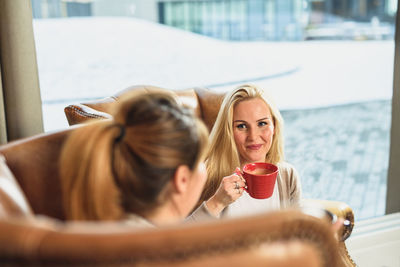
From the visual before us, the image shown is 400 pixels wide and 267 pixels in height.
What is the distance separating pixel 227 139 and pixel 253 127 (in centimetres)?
10

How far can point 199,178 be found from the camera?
84 centimetres

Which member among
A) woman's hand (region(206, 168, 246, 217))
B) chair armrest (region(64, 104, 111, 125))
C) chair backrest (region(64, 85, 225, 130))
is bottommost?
woman's hand (region(206, 168, 246, 217))

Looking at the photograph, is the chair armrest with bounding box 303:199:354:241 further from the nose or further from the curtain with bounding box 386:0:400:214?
the curtain with bounding box 386:0:400:214

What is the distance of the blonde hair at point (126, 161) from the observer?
2.38 ft

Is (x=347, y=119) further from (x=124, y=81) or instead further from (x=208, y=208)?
(x=208, y=208)

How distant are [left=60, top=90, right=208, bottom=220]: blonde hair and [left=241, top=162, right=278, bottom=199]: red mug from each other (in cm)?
45

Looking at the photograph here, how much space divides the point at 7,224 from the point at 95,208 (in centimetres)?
25

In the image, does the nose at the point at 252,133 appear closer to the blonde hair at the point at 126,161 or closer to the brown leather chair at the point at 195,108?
the brown leather chair at the point at 195,108

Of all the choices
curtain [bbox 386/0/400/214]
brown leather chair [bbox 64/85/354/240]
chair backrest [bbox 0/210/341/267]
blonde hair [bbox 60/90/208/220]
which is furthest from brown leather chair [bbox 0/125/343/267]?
curtain [bbox 386/0/400/214]

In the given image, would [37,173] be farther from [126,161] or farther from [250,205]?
[250,205]

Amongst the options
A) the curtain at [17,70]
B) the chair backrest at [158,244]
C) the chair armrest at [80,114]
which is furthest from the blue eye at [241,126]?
the chair backrest at [158,244]

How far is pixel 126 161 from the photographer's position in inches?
28.9

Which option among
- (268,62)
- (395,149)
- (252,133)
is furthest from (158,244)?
(268,62)

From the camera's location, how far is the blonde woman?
1.45 metres
